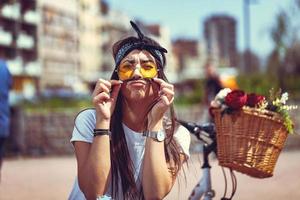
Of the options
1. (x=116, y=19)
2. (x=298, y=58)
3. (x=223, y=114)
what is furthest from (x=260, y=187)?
(x=116, y=19)

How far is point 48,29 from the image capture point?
80.0 m

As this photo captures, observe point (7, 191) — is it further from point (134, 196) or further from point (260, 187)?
point (134, 196)

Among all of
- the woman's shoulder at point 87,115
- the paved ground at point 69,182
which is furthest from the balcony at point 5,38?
the woman's shoulder at point 87,115

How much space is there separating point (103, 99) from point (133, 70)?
7.5 inches

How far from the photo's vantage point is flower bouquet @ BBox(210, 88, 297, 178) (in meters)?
3.69

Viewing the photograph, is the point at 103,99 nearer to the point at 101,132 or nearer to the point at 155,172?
the point at 101,132

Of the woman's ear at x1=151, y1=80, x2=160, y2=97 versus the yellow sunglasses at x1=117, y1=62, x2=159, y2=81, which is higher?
the yellow sunglasses at x1=117, y1=62, x2=159, y2=81

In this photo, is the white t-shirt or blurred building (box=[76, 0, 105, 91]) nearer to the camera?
the white t-shirt

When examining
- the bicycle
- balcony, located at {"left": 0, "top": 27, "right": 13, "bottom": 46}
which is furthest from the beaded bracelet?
balcony, located at {"left": 0, "top": 27, "right": 13, "bottom": 46}

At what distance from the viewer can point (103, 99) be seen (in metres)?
3.06

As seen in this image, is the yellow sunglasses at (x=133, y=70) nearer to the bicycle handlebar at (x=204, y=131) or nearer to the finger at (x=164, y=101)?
the finger at (x=164, y=101)

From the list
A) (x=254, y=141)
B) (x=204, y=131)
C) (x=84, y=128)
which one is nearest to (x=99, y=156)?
(x=84, y=128)

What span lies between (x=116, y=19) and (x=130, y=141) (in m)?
103

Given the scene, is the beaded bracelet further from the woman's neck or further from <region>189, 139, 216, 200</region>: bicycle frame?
<region>189, 139, 216, 200</region>: bicycle frame
